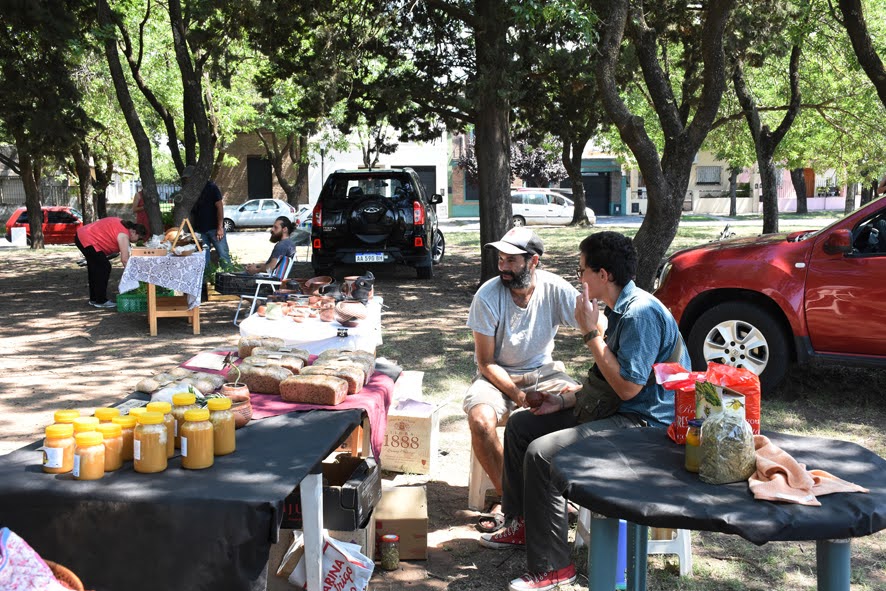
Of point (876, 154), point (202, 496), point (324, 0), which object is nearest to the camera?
point (202, 496)

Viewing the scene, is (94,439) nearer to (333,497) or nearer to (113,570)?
(113,570)

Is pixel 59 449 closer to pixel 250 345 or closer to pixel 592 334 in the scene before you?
pixel 250 345

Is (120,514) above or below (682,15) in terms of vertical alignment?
below

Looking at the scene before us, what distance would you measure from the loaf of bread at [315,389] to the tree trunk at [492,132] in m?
8.53

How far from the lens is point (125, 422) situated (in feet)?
10.9

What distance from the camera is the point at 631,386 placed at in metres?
3.99

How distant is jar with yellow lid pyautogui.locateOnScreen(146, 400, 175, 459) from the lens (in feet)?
10.8

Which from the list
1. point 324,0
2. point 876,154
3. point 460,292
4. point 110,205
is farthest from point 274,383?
point 110,205

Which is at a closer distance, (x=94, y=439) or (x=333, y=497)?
(x=94, y=439)

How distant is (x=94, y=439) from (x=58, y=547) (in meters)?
0.38

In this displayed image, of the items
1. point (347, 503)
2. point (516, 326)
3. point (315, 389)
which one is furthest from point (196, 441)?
point (516, 326)

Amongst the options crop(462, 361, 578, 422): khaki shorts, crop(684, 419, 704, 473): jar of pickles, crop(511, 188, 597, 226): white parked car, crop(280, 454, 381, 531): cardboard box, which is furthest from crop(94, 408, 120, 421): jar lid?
crop(511, 188, 597, 226): white parked car

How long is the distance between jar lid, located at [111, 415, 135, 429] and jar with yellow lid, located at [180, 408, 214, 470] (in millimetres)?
223

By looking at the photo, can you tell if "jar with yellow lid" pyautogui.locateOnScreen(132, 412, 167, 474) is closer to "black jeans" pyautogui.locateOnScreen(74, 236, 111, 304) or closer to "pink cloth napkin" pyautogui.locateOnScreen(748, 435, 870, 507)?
"pink cloth napkin" pyautogui.locateOnScreen(748, 435, 870, 507)
